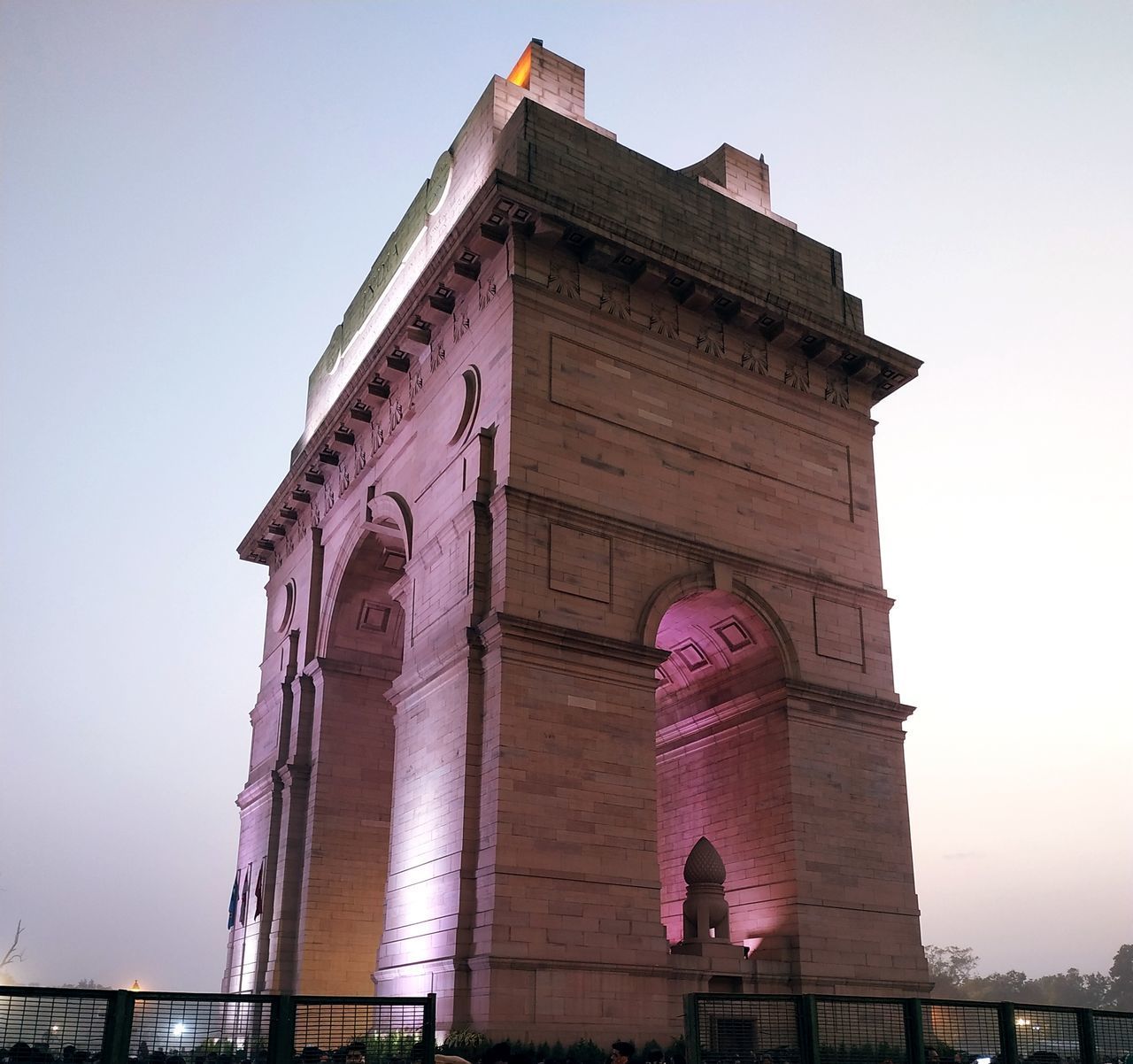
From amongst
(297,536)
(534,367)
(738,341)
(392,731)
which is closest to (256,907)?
(392,731)

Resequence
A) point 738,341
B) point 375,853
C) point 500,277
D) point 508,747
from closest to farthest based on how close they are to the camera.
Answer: point 508,747
point 500,277
point 738,341
point 375,853

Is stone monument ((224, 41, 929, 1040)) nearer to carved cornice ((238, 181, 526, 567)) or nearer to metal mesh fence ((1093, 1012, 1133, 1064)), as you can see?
carved cornice ((238, 181, 526, 567))

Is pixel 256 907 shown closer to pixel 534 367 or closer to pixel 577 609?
pixel 577 609

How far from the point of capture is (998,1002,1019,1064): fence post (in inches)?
495

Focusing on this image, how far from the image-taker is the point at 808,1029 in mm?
11234

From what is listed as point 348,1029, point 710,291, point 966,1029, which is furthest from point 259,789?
point 966,1029

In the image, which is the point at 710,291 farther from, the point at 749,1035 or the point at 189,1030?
the point at 189,1030

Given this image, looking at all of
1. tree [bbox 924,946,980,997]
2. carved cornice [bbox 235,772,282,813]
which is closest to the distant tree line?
tree [bbox 924,946,980,997]

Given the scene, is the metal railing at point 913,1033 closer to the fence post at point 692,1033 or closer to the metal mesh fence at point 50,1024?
the fence post at point 692,1033

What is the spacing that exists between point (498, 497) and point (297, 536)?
1466 cm

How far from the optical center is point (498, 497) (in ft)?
71.6

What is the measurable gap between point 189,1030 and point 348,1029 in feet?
5.12

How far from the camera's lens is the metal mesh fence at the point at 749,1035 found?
10750 millimetres

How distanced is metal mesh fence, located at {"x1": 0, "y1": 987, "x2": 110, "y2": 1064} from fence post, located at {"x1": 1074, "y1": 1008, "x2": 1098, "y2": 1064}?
1019cm
